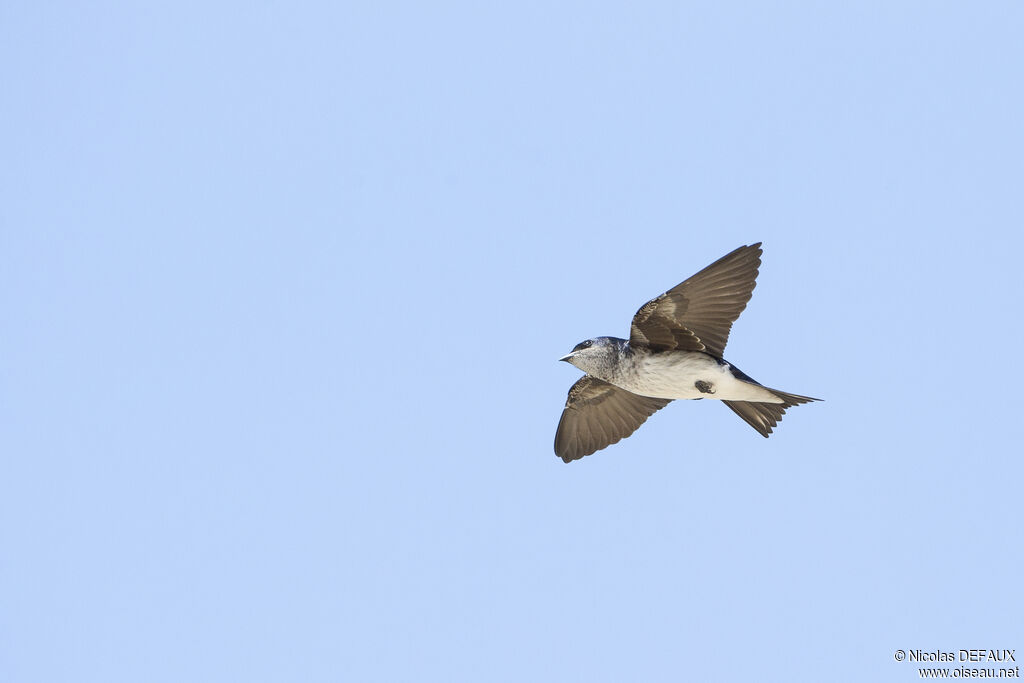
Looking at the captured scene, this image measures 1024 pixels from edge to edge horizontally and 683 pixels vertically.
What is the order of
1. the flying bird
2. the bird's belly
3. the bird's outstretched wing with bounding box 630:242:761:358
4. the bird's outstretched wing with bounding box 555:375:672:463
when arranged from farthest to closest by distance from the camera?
the bird's outstretched wing with bounding box 555:375:672:463 < the bird's belly < the flying bird < the bird's outstretched wing with bounding box 630:242:761:358

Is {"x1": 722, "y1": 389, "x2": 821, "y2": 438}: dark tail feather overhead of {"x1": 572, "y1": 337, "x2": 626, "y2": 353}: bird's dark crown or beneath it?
beneath

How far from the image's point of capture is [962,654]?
10344 millimetres

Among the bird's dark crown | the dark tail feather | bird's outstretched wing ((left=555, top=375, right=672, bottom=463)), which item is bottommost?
the dark tail feather

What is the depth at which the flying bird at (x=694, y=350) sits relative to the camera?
1105 cm

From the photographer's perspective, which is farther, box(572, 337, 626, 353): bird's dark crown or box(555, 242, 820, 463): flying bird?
box(572, 337, 626, 353): bird's dark crown

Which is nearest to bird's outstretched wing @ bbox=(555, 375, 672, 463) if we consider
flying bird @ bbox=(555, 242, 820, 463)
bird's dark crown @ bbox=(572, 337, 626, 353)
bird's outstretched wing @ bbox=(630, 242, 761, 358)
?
flying bird @ bbox=(555, 242, 820, 463)

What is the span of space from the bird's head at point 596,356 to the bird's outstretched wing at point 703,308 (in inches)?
12.6

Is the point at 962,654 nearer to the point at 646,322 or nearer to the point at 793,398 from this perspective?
the point at 793,398

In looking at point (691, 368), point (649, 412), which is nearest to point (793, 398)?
point (691, 368)

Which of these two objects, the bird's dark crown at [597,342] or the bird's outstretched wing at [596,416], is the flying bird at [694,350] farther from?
the bird's outstretched wing at [596,416]

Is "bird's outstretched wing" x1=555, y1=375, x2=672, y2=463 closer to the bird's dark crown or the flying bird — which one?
the flying bird

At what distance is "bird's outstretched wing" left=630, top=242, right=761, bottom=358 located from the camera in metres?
10.9

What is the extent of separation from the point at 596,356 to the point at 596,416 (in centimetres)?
177

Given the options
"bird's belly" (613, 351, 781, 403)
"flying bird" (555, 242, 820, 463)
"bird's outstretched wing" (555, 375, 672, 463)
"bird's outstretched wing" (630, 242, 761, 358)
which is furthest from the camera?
"bird's outstretched wing" (555, 375, 672, 463)
